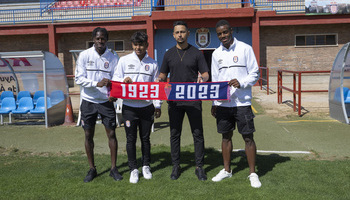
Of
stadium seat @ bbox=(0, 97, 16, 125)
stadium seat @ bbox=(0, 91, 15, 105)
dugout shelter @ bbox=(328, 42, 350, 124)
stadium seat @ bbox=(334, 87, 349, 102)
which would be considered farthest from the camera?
stadium seat @ bbox=(0, 91, 15, 105)

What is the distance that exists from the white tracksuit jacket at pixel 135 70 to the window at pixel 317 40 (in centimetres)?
1635

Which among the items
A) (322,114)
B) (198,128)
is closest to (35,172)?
(198,128)

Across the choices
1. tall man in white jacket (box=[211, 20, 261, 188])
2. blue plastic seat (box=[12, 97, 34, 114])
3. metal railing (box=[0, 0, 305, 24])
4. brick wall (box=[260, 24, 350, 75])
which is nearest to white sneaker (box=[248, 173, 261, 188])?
tall man in white jacket (box=[211, 20, 261, 188])

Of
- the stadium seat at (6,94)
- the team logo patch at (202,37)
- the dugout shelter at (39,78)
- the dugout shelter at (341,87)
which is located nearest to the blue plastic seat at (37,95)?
the dugout shelter at (39,78)

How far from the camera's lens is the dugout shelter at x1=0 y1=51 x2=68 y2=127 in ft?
28.0

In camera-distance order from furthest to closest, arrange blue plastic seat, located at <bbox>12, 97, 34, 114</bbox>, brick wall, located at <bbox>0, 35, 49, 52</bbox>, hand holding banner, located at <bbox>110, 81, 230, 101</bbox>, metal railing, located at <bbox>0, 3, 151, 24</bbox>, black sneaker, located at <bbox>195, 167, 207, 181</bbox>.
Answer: brick wall, located at <bbox>0, 35, 49, 52</bbox>, metal railing, located at <bbox>0, 3, 151, 24</bbox>, blue plastic seat, located at <bbox>12, 97, 34, 114</bbox>, black sneaker, located at <bbox>195, 167, 207, 181</bbox>, hand holding banner, located at <bbox>110, 81, 230, 101</bbox>

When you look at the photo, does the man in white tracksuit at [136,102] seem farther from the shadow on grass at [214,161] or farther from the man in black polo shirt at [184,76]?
the shadow on grass at [214,161]

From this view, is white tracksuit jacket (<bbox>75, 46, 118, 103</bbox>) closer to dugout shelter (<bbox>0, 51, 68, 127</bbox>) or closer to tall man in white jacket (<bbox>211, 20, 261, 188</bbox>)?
tall man in white jacket (<bbox>211, 20, 261, 188</bbox>)

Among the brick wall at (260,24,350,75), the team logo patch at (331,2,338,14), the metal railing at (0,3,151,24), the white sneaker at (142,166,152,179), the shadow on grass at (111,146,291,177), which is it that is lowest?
the shadow on grass at (111,146,291,177)

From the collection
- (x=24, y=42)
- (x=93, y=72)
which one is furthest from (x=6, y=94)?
(x=24, y=42)

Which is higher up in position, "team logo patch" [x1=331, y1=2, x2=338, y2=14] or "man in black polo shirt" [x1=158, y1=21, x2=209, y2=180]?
"team logo patch" [x1=331, y1=2, x2=338, y2=14]

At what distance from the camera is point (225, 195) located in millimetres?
3799

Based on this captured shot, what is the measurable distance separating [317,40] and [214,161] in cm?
1609

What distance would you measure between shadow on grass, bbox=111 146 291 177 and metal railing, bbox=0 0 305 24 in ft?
45.6
